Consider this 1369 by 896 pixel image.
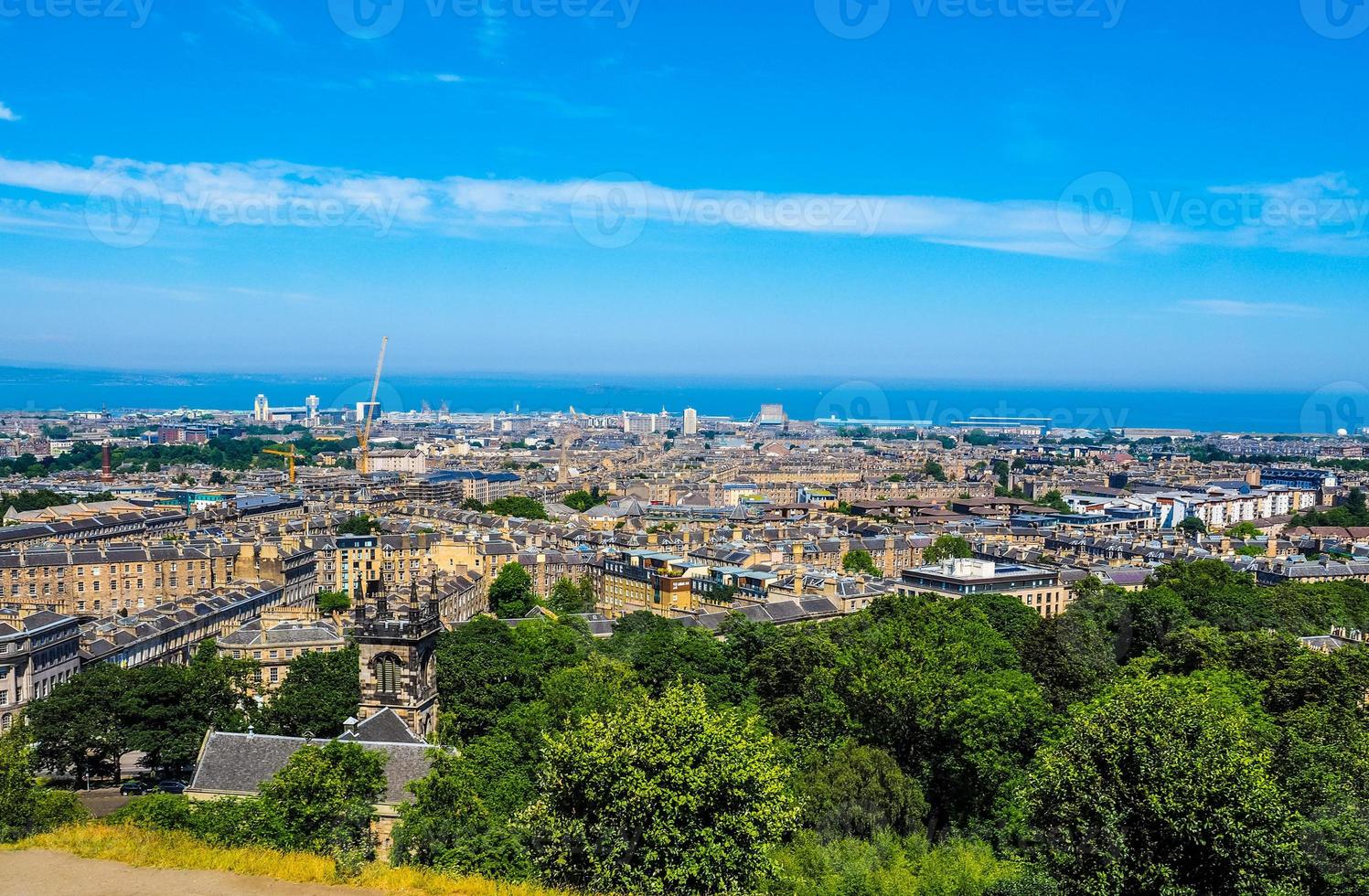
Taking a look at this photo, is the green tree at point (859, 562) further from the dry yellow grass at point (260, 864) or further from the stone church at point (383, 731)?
the dry yellow grass at point (260, 864)

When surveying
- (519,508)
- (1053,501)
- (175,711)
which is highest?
(519,508)

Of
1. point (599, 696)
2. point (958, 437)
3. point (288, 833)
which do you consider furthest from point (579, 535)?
point (958, 437)

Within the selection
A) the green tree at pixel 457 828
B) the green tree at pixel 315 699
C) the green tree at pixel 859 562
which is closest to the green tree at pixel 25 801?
the green tree at pixel 457 828

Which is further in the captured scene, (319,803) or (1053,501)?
(1053,501)

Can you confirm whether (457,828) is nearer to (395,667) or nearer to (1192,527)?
(395,667)

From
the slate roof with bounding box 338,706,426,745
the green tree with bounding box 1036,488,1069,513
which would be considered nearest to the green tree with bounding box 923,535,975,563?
the green tree with bounding box 1036,488,1069,513

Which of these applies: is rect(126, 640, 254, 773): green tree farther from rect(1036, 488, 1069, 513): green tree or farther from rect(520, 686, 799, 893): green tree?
rect(1036, 488, 1069, 513): green tree

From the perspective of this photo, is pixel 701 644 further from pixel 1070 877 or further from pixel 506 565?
pixel 506 565

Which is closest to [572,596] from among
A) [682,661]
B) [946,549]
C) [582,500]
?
[682,661]
